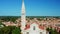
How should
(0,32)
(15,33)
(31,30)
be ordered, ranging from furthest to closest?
1. (31,30)
2. (0,32)
3. (15,33)

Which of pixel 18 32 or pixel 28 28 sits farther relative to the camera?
pixel 28 28

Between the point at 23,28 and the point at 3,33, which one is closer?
the point at 3,33

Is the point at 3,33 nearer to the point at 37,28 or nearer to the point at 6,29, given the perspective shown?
the point at 6,29

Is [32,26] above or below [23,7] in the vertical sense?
below

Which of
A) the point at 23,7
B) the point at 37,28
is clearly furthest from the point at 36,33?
the point at 23,7

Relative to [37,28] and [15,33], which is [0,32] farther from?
[37,28]

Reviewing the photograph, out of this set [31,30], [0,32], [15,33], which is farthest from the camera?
[31,30]

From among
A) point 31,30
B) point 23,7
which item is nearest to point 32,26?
point 31,30

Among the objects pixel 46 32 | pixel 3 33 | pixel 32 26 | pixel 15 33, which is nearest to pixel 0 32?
pixel 3 33

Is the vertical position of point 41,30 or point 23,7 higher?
point 23,7
